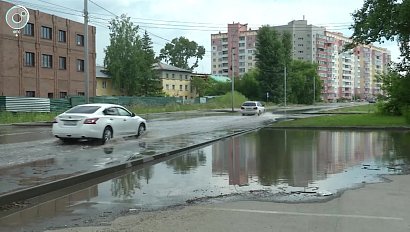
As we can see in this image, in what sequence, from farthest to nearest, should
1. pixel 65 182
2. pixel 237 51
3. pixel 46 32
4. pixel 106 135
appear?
pixel 237 51 < pixel 46 32 < pixel 106 135 < pixel 65 182

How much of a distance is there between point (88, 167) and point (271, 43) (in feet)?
286

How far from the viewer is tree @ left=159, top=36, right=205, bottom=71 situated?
135675mm

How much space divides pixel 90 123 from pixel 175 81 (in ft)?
294

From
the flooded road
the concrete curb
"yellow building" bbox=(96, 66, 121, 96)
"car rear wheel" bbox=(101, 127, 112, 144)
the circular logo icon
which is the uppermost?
the circular logo icon

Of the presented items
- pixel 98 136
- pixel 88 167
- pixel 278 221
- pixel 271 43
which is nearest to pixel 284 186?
pixel 278 221

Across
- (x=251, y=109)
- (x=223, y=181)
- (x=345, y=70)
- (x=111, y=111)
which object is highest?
(x=345, y=70)

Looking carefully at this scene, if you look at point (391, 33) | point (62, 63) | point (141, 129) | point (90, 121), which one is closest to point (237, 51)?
point (62, 63)

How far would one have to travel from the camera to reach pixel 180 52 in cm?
13712

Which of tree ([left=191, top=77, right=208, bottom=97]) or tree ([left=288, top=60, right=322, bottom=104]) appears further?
tree ([left=191, top=77, right=208, bottom=97])

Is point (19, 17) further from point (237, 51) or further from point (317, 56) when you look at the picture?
point (317, 56)

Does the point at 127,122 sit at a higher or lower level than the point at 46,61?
lower

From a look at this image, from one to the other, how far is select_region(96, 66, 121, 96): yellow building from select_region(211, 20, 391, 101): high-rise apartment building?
2320 inches

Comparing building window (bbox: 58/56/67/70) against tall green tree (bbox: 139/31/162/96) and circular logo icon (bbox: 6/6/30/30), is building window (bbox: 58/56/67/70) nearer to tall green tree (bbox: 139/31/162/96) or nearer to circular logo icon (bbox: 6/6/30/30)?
circular logo icon (bbox: 6/6/30/30)

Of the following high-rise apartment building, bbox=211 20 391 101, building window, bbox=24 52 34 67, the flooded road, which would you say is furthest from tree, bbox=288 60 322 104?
the flooded road
